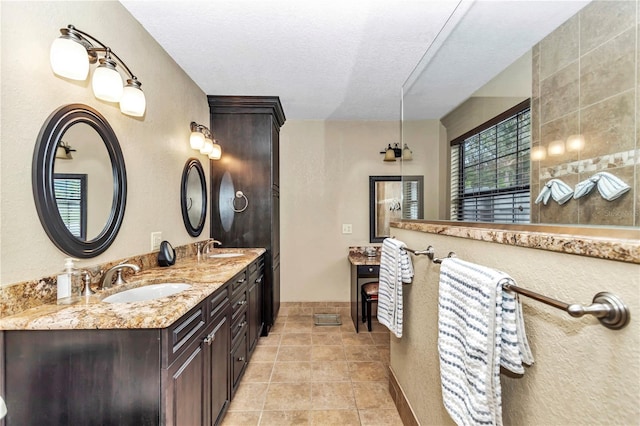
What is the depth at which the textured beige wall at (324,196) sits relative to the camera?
3658 mm

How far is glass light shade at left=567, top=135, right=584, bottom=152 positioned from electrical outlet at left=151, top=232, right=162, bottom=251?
2.44 metres

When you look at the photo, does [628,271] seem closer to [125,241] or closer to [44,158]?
[44,158]

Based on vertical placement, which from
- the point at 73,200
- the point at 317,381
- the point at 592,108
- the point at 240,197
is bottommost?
the point at 317,381

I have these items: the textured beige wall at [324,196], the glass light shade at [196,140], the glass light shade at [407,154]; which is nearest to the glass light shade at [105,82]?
the glass light shade at [196,140]

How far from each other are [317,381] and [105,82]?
236 cm

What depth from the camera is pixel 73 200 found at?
1.28 metres

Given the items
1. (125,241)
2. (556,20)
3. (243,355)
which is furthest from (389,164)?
(125,241)

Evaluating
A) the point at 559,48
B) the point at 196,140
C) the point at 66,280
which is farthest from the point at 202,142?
the point at 559,48

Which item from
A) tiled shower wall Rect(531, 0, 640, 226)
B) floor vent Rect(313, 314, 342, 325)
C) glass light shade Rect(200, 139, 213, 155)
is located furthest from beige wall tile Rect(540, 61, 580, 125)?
floor vent Rect(313, 314, 342, 325)

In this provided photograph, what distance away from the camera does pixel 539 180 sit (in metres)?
1.15

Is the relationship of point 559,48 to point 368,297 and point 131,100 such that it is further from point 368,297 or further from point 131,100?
point 368,297

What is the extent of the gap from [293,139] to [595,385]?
3.52 metres

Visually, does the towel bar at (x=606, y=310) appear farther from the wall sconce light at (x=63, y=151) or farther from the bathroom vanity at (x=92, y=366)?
the wall sconce light at (x=63, y=151)

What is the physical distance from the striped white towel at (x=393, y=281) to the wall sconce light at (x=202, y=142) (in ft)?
6.14
